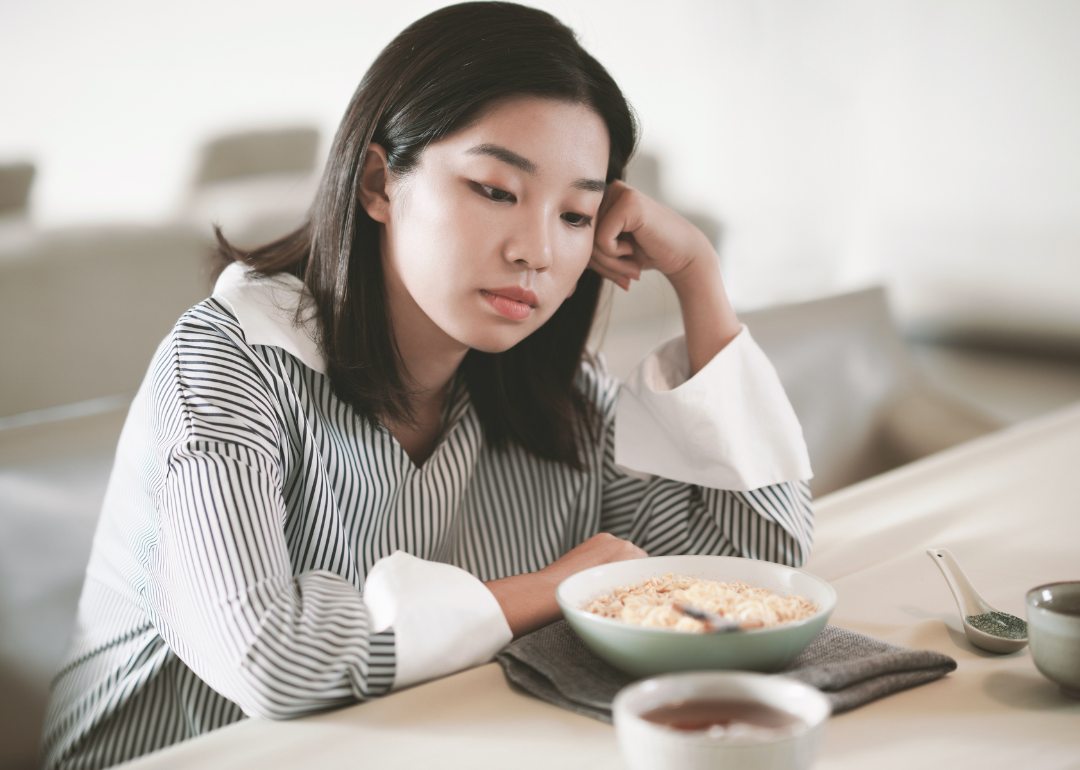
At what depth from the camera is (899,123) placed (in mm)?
2775

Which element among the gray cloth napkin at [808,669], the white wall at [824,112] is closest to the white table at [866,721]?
the gray cloth napkin at [808,669]

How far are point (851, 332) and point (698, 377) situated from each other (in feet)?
3.78

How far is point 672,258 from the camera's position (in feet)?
4.21

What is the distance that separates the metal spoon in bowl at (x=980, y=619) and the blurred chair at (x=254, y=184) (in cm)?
117

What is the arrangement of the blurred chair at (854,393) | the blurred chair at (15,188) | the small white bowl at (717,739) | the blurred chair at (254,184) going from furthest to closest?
the blurred chair at (854,393), the blurred chair at (254,184), the blurred chair at (15,188), the small white bowl at (717,739)

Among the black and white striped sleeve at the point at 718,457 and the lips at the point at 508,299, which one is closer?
the lips at the point at 508,299

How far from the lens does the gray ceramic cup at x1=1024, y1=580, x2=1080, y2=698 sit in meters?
0.67

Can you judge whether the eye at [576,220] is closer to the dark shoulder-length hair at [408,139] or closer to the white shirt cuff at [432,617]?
the dark shoulder-length hair at [408,139]

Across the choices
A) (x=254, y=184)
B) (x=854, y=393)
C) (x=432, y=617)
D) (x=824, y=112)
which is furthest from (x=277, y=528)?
(x=824, y=112)

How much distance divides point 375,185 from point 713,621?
0.70 metres

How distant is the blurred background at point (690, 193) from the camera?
1.42 metres

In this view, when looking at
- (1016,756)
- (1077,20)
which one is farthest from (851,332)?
(1016,756)

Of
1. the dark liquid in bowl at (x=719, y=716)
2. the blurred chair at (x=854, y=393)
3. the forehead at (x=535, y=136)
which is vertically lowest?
the blurred chair at (x=854, y=393)

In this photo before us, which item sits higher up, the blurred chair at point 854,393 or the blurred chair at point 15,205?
the blurred chair at point 15,205
